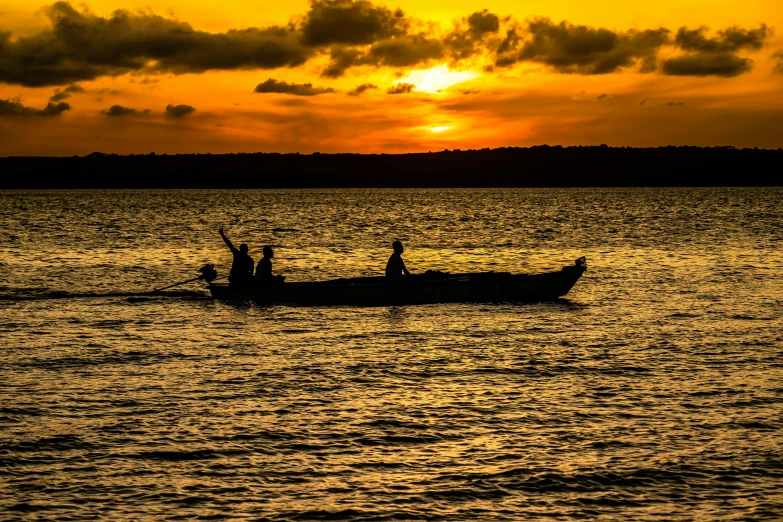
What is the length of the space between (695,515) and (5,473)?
9176mm

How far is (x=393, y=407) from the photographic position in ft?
51.8

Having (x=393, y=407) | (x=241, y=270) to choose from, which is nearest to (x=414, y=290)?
(x=241, y=270)

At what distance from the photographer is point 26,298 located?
31.6m

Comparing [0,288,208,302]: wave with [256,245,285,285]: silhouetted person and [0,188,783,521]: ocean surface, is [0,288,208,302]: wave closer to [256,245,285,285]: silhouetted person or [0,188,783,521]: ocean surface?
[0,188,783,521]: ocean surface

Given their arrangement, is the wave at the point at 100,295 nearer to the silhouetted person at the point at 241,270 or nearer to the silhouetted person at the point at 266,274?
the silhouetted person at the point at 241,270

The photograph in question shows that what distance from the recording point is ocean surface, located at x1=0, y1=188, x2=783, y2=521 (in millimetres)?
11492

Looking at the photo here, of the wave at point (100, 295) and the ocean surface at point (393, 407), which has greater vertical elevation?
the wave at point (100, 295)

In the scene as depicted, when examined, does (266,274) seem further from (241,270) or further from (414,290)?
(414,290)

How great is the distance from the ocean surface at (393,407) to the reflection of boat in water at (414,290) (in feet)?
1.74

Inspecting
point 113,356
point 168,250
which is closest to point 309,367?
point 113,356

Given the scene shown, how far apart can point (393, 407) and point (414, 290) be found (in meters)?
13.3

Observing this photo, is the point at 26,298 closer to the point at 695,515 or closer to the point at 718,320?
the point at 718,320

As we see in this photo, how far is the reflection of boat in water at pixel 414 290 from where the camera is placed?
28844 mm

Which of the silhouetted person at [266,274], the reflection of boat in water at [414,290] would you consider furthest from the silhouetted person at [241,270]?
the silhouetted person at [266,274]
